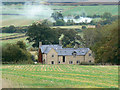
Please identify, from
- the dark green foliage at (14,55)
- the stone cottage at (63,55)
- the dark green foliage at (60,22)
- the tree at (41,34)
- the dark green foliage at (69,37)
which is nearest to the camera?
the dark green foliage at (14,55)

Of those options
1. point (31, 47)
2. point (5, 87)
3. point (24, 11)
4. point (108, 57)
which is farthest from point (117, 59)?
point (31, 47)

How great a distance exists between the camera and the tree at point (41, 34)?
5697cm

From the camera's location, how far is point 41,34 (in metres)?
58.0

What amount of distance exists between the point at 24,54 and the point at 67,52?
43.7ft

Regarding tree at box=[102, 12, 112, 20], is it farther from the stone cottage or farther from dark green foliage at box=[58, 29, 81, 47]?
the stone cottage

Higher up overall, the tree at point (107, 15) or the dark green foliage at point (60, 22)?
the tree at point (107, 15)

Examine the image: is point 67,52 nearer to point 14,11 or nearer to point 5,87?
point 14,11

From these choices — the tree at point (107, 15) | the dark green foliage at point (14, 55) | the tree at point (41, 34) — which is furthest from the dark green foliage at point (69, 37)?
the dark green foliage at point (14, 55)

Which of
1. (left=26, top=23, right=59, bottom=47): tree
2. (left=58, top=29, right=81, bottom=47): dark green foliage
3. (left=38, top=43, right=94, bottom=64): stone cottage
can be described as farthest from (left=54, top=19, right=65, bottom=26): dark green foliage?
(left=38, top=43, right=94, bottom=64): stone cottage

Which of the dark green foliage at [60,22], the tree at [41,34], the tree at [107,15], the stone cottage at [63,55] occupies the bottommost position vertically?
the stone cottage at [63,55]

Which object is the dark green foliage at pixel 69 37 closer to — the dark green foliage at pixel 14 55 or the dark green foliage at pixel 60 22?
the dark green foliage at pixel 60 22

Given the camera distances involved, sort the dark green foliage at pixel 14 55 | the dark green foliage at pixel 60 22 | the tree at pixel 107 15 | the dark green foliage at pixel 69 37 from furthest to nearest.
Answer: the tree at pixel 107 15
the dark green foliage at pixel 60 22
the dark green foliage at pixel 69 37
the dark green foliage at pixel 14 55

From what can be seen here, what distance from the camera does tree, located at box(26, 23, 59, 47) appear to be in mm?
56969

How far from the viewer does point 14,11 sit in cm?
1502
